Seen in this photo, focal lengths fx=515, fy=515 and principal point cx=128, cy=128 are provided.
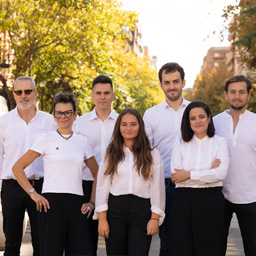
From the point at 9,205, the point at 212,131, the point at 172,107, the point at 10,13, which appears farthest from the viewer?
the point at 10,13

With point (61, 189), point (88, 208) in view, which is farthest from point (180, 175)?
point (61, 189)

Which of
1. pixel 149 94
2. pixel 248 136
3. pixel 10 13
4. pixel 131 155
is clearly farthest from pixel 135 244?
pixel 149 94

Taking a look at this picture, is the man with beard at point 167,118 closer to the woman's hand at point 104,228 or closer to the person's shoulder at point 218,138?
the person's shoulder at point 218,138

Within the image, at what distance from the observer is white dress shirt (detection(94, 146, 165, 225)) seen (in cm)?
507

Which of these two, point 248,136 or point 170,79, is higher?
point 170,79

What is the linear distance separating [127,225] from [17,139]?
165 cm

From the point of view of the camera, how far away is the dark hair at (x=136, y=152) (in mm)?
5062

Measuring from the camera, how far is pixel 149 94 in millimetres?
53375

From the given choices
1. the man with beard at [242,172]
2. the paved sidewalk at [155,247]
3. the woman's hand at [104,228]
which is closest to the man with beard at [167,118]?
the man with beard at [242,172]

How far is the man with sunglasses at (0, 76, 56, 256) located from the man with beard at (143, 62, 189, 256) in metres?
1.24

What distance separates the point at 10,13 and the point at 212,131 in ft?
54.1

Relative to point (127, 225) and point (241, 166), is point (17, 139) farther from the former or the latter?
point (241, 166)

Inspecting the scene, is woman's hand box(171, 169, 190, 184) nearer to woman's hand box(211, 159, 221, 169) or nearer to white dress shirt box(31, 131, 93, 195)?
woman's hand box(211, 159, 221, 169)

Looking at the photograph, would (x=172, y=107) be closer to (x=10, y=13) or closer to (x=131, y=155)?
(x=131, y=155)
